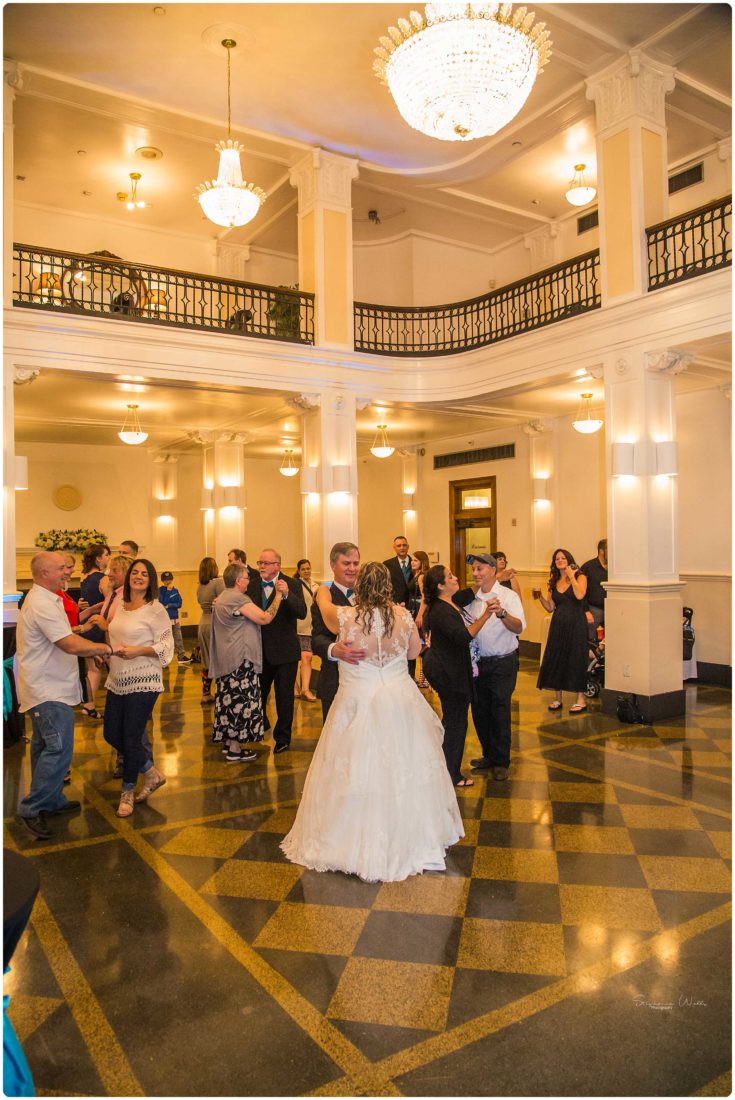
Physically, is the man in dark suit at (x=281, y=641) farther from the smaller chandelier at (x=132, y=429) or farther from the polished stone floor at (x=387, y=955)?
the smaller chandelier at (x=132, y=429)

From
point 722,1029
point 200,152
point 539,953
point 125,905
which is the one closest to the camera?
point 722,1029

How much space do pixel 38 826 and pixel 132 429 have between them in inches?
371

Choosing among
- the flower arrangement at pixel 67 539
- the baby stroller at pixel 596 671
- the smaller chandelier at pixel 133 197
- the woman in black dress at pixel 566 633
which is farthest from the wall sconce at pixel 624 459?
the flower arrangement at pixel 67 539

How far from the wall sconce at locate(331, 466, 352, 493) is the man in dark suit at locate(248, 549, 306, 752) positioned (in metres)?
3.78

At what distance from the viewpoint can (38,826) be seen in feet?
14.6

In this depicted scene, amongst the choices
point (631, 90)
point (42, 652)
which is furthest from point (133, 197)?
point (42, 652)

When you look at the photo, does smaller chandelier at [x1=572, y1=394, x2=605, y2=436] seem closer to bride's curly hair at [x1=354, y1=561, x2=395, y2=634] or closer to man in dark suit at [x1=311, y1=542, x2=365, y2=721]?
man in dark suit at [x1=311, y1=542, x2=365, y2=721]

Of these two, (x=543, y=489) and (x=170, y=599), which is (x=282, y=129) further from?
(x=543, y=489)

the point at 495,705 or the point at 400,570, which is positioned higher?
the point at 400,570

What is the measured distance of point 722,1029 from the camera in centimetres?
261

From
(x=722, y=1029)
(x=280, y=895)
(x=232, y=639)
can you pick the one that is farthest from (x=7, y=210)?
(x=722, y=1029)

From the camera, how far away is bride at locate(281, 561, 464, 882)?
3.80 meters

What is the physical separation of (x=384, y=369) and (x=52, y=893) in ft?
26.6

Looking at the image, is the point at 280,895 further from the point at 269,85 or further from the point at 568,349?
the point at 269,85
